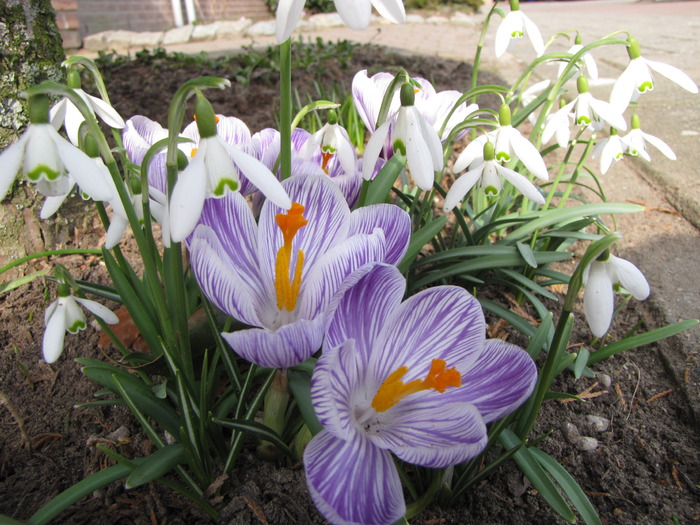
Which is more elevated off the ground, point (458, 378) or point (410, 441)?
point (458, 378)

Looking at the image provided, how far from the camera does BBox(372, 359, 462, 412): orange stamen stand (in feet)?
2.82

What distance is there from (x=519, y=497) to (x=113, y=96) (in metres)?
3.45

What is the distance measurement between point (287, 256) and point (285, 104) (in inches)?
12.2

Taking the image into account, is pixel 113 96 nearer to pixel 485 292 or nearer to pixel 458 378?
pixel 485 292

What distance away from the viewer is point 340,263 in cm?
97

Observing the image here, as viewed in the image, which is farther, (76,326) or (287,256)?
(76,326)

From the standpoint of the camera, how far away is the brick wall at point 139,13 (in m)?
6.92

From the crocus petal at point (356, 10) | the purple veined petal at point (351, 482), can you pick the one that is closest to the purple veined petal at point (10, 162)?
the crocus petal at point (356, 10)

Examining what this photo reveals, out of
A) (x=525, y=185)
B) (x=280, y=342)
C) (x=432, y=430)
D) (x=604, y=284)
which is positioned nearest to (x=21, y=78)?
(x=280, y=342)

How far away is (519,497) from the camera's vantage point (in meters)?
1.22

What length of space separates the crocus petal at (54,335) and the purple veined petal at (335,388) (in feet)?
1.90

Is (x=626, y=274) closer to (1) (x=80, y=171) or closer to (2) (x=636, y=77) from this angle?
(2) (x=636, y=77)

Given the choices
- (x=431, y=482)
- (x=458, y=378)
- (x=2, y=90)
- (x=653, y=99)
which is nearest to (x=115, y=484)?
(x=431, y=482)

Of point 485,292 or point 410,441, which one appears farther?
point 485,292
